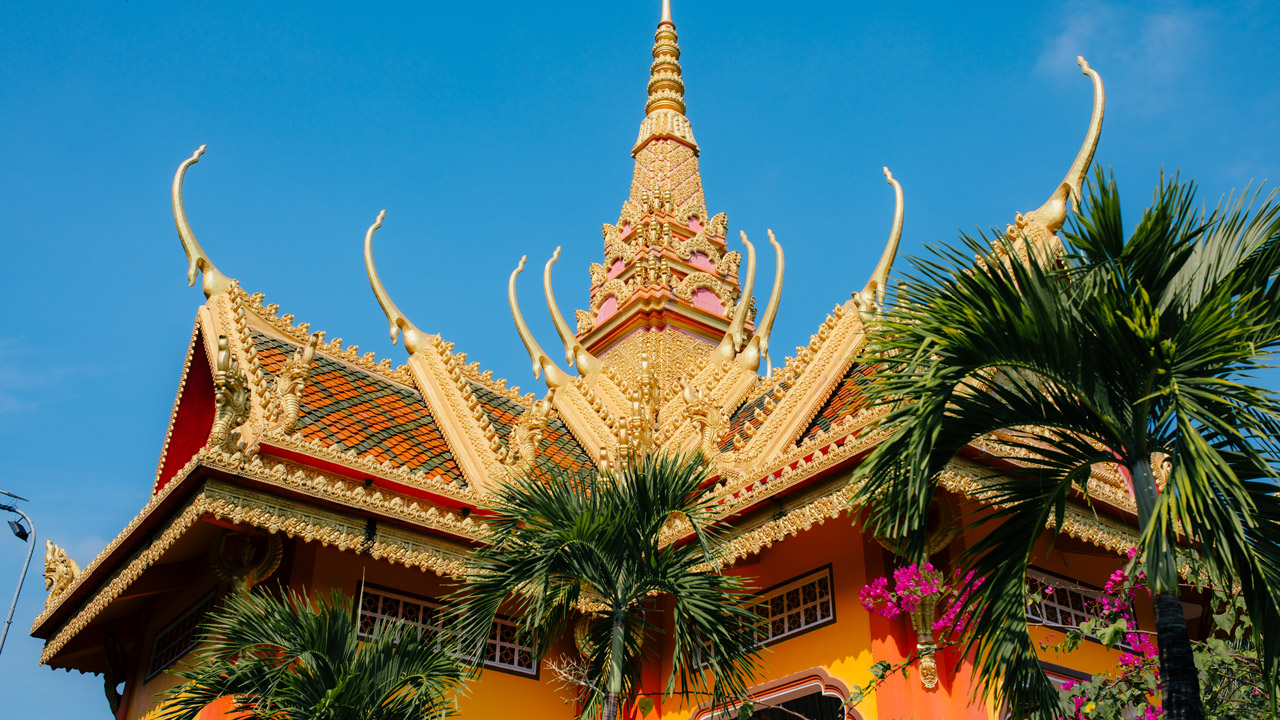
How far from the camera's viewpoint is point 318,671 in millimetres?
7152

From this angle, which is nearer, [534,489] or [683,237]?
[534,489]

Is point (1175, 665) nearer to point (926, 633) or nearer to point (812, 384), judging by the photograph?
point (926, 633)

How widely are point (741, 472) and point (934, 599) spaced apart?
2127mm

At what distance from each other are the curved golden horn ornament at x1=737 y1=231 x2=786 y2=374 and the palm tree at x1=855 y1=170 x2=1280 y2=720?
7348 mm

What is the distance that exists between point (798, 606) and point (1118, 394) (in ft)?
14.3

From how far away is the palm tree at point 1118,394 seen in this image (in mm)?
5211

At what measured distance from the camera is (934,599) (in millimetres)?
8305

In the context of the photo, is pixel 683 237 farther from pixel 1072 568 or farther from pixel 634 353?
pixel 1072 568

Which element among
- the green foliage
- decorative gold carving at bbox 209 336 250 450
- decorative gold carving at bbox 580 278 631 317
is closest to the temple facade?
decorative gold carving at bbox 209 336 250 450

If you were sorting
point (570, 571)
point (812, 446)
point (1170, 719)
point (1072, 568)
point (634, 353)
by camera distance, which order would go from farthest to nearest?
1. point (634, 353)
2. point (1072, 568)
3. point (812, 446)
4. point (570, 571)
5. point (1170, 719)

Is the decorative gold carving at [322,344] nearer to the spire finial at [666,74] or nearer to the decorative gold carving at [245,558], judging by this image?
the decorative gold carving at [245,558]

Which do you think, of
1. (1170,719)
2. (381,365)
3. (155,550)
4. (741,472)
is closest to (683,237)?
(381,365)

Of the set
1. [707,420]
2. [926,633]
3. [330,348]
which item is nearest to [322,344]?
[330,348]

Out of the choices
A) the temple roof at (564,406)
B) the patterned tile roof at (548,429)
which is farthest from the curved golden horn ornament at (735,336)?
the patterned tile roof at (548,429)
